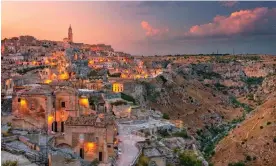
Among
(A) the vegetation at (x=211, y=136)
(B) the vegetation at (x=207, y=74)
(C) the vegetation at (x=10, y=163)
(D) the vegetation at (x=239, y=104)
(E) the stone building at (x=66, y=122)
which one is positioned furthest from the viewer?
(B) the vegetation at (x=207, y=74)

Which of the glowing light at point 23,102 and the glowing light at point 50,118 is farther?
the glowing light at point 23,102

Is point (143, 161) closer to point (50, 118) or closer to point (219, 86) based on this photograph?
point (50, 118)

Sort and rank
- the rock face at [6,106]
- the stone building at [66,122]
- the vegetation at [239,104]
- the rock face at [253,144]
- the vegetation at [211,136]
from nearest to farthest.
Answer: the stone building at [66,122] → the rock face at [6,106] → the rock face at [253,144] → the vegetation at [211,136] → the vegetation at [239,104]

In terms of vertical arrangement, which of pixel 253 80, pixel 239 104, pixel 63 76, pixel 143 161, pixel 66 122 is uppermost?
pixel 63 76

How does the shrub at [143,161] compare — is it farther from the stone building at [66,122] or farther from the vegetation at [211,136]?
the vegetation at [211,136]

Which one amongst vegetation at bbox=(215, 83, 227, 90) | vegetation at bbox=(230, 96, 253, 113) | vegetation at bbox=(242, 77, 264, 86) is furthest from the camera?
vegetation at bbox=(242, 77, 264, 86)

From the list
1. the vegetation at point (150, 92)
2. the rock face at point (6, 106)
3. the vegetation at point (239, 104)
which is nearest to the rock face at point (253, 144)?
the vegetation at point (150, 92)

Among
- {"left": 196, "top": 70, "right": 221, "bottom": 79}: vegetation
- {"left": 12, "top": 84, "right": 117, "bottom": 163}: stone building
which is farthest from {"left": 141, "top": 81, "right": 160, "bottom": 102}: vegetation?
{"left": 196, "top": 70, "right": 221, "bottom": 79}: vegetation

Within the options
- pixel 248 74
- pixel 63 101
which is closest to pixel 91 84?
pixel 63 101

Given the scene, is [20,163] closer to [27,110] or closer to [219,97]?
[27,110]

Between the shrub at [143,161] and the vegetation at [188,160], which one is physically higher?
the shrub at [143,161]

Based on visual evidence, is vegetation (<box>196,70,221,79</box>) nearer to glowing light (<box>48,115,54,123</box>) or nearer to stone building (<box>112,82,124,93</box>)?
stone building (<box>112,82,124,93</box>)

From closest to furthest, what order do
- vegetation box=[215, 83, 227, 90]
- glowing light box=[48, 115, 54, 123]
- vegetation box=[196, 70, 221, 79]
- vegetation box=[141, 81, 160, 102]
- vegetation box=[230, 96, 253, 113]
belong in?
glowing light box=[48, 115, 54, 123], vegetation box=[141, 81, 160, 102], vegetation box=[230, 96, 253, 113], vegetation box=[215, 83, 227, 90], vegetation box=[196, 70, 221, 79]

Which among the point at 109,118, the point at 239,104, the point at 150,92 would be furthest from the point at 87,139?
the point at 239,104
